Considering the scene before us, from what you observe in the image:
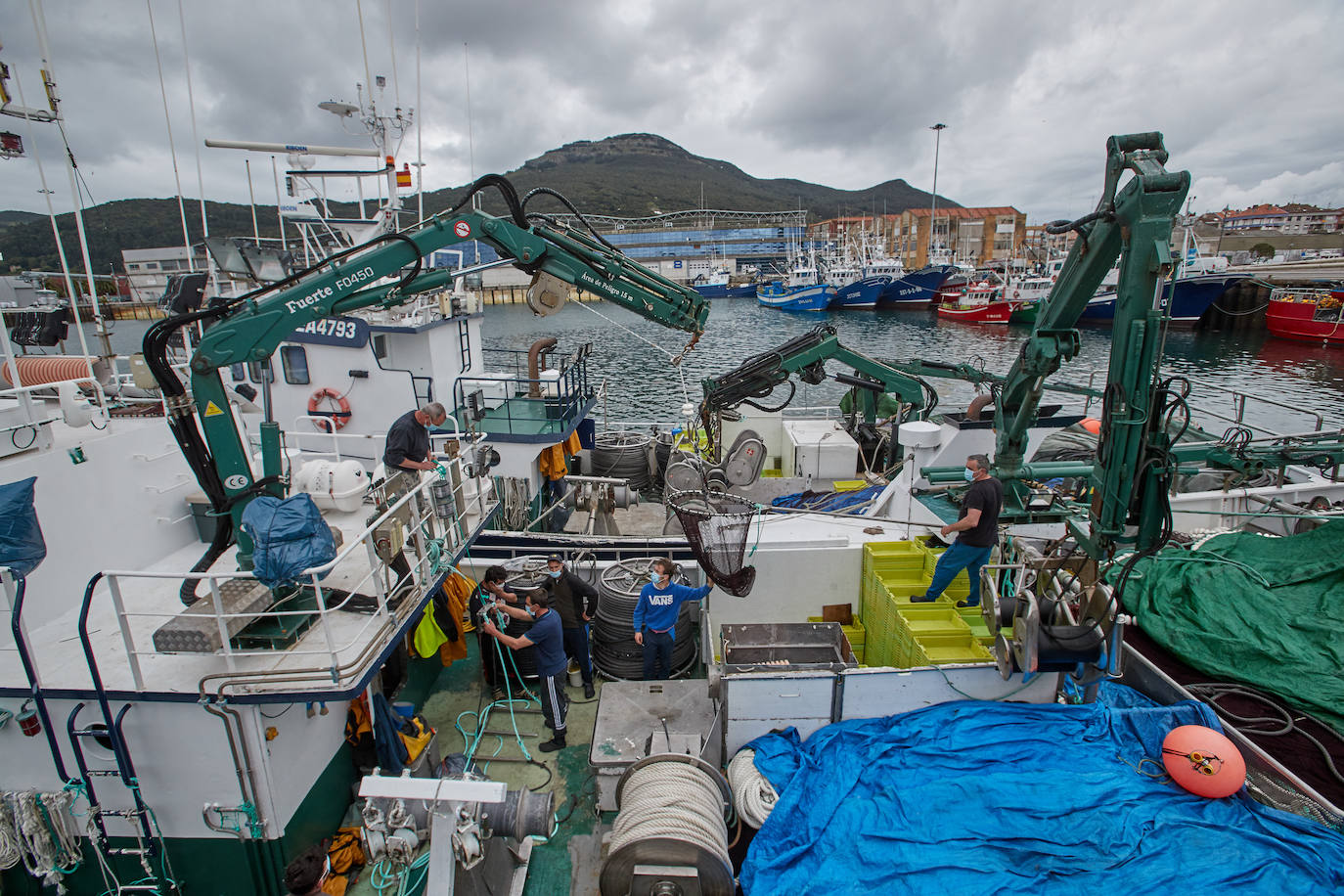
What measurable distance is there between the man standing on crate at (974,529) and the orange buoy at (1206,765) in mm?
2285

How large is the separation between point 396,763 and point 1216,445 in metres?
10.3

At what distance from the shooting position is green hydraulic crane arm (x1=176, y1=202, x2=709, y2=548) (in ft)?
17.7

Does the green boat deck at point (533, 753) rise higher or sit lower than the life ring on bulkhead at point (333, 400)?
lower

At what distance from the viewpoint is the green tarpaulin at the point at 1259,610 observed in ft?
19.7

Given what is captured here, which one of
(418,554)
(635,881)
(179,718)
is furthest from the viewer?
(418,554)

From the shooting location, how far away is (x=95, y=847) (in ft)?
15.3

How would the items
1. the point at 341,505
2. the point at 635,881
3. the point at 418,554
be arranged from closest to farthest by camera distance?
the point at 635,881 < the point at 418,554 < the point at 341,505

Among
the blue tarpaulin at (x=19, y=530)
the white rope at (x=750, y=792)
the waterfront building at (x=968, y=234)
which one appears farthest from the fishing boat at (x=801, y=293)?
the blue tarpaulin at (x=19, y=530)

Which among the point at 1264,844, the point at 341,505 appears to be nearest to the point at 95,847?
the point at 341,505

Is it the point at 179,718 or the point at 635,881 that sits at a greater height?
the point at 179,718

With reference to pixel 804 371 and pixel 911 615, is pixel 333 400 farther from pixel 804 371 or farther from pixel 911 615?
pixel 911 615

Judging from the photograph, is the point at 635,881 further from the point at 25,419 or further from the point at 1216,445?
the point at 1216,445

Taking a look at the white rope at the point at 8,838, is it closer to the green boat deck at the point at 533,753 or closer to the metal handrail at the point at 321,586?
the metal handrail at the point at 321,586

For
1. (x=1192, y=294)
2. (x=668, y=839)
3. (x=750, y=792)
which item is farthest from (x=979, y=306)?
(x=668, y=839)
